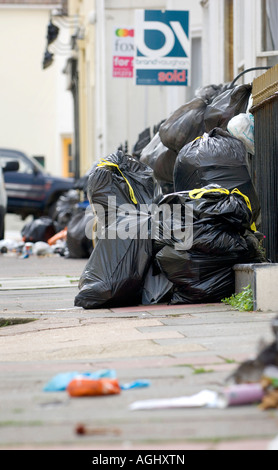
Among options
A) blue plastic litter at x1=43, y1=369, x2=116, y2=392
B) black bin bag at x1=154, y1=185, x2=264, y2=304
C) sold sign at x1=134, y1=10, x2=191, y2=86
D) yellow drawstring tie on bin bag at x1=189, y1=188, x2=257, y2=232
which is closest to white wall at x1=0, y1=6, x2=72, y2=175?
sold sign at x1=134, y1=10, x2=191, y2=86

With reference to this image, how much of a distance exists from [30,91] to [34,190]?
1758cm

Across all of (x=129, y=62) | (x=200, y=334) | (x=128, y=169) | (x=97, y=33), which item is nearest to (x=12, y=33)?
(x=97, y=33)

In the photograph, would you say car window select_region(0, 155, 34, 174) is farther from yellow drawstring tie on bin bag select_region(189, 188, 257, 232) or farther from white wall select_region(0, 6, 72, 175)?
yellow drawstring tie on bin bag select_region(189, 188, 257, 232)

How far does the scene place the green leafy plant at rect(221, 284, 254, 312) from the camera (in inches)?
240

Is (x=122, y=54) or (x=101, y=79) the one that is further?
(x=101, y=79)

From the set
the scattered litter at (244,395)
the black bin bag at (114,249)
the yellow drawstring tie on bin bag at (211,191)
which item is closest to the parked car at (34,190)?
the black bin bag at (114,249)

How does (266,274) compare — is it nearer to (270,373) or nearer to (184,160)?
(184,160)

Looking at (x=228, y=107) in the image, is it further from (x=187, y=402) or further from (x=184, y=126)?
(x=187, y=402)

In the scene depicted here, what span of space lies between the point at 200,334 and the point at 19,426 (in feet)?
6.94

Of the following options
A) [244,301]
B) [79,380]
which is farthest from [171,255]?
[79,380]

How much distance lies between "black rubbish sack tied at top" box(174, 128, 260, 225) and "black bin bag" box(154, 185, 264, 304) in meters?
0.40

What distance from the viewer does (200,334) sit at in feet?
16.8

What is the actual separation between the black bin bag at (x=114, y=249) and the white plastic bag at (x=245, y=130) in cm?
121

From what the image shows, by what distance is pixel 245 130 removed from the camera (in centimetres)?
795
